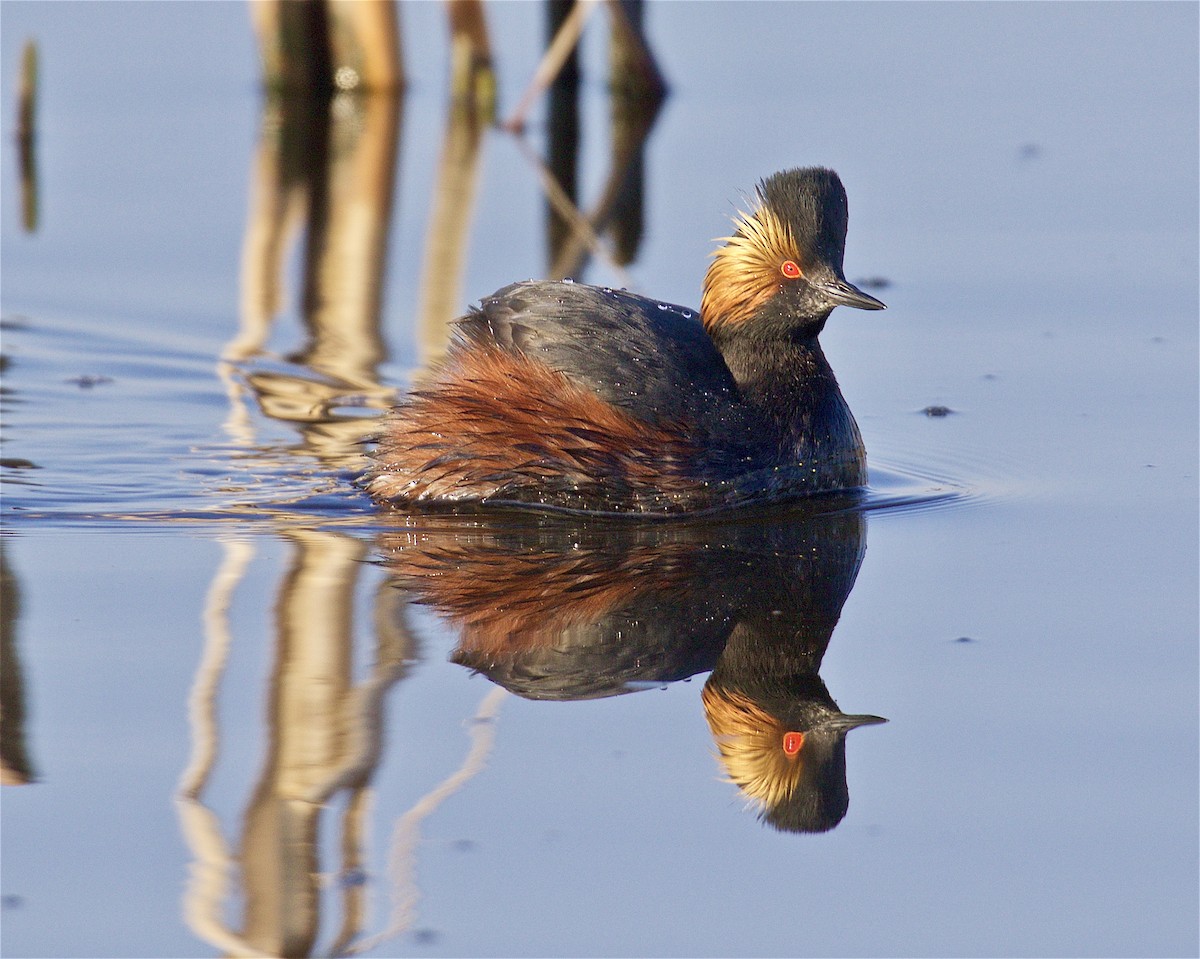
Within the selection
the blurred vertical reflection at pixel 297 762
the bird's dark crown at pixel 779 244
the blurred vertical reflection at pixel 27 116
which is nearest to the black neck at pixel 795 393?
the bird's dark crown at pixel 779 244

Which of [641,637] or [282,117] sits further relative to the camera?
[282,117]

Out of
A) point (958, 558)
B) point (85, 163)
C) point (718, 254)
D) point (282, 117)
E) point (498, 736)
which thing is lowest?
point (498, 736)

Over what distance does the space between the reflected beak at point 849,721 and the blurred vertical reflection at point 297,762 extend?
124cm

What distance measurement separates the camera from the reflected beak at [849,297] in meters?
7.19

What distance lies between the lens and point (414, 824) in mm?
4586

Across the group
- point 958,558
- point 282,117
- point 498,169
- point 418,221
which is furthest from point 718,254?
point 282,117

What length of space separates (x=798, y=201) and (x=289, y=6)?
31.1 ft

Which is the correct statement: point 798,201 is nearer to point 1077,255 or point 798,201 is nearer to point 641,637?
point 641,637

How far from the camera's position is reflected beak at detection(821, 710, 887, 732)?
17.2ft

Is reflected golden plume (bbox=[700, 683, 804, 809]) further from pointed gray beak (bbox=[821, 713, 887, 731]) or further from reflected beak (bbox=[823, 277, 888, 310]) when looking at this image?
reflected beak (bbox=[823, 277, 888, 310])

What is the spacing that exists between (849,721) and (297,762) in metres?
1.53

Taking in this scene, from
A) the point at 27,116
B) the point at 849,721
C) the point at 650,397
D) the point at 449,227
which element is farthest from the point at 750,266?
the point at 27,116

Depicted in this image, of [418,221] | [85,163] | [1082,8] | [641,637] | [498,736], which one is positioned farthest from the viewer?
[1082,8]

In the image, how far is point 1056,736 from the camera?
5176 millimetres
